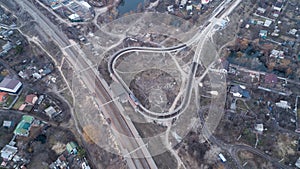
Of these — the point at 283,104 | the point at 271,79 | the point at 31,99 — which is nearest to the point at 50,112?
the point at 31,99

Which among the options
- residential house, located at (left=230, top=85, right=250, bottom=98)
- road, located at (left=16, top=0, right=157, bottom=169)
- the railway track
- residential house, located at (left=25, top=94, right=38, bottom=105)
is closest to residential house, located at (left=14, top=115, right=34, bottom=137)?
residential house, located at (left=25, top=94, right=38, bottom=105)

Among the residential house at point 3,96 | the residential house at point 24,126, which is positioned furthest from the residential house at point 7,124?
the residential house at point 3,96

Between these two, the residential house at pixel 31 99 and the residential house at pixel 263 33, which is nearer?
the residential house at pixel 31 99

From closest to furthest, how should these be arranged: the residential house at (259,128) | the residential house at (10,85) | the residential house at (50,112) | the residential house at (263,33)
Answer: the residential house at (259,128)
the residential house at (50,112)
the residential house at (10,85)
the residential house at (263,33)

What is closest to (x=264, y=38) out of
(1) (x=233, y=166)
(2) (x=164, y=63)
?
(2) (x=164, y=63)

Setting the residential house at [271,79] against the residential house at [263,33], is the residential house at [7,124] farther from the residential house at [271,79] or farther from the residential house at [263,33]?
the residential house at [263,33]

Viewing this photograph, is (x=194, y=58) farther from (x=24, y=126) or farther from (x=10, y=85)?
(x=10, y=85)

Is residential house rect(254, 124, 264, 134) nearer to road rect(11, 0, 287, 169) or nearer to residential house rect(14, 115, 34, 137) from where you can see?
road rect(11, 0, 287, 169)

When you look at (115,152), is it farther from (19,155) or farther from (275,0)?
(275,0)

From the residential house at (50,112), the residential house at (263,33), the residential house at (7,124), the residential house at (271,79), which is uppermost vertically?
the residential house at (7,124)
